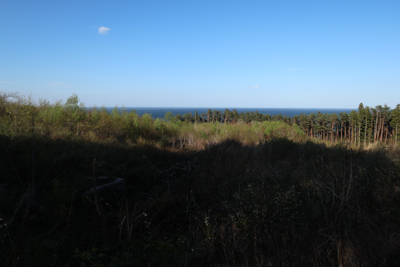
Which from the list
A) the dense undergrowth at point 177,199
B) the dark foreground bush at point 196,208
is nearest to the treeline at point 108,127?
the dense undergrowth at point 177,199

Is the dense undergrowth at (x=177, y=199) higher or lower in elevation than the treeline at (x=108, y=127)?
lower

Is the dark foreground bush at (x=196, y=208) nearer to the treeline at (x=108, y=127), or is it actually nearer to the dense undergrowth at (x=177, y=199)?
the dense undergrowth at (x=177, y=199)

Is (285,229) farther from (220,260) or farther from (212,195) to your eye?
(212,195)

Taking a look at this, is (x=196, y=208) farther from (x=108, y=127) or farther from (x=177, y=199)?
(x=108, y=127)

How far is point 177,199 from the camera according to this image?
5207 millimetres

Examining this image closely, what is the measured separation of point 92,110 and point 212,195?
7720 millimetres

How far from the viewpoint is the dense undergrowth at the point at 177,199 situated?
8.37 feet

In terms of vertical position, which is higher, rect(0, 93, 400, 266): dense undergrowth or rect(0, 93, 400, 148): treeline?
rect(0, 93, 400, 148): treeline

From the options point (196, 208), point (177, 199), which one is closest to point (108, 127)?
point (177, 199)

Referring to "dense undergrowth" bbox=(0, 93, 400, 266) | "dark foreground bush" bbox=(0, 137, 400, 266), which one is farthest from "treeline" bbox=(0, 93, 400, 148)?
"dark foreground bush" bbox=(0, 137, 400, 266)

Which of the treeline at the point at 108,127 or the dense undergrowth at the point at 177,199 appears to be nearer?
the dense undergrowth at the point at 177,199

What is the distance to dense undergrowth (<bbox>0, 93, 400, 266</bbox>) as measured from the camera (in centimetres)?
255

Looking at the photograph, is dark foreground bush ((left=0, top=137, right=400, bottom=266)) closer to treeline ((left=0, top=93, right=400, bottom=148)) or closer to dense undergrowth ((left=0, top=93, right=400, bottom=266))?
dense undergrowth ((left=0, top=93, right=400, bottom=266))

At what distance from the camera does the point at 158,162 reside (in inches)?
304
